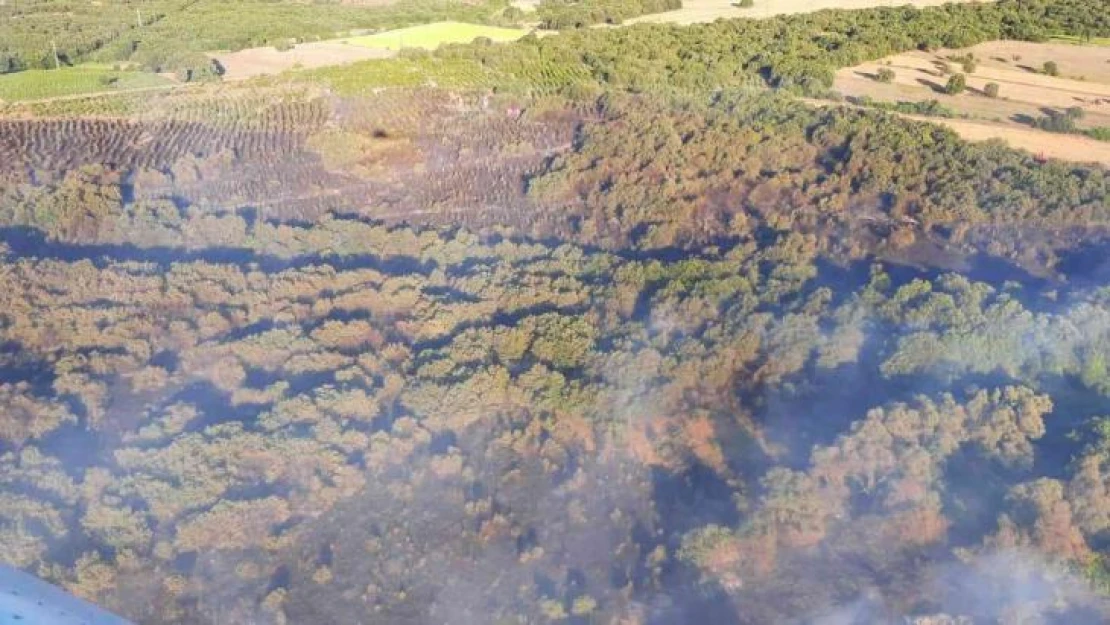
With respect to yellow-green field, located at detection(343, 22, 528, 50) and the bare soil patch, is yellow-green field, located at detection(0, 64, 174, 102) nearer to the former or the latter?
the bare soil patch

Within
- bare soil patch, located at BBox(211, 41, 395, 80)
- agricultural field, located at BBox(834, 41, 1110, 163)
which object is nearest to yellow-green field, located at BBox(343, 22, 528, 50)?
bare soil patch, located at BBox(211, 41, 395, 80)

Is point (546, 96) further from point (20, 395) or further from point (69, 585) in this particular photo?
point (69, 585)

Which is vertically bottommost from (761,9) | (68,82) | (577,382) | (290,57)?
(577,382)

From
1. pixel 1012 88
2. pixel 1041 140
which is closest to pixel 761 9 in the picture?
→ pixel 1012 88

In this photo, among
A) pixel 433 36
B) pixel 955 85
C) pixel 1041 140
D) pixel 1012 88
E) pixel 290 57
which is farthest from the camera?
pixel 433 36

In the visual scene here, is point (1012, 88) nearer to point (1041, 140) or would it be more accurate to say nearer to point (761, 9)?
point (1041, 140)

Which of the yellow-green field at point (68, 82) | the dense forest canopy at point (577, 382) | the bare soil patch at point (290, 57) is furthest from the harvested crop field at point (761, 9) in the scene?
the yellow-green field at point (68, 82)
